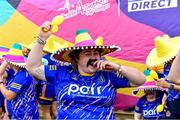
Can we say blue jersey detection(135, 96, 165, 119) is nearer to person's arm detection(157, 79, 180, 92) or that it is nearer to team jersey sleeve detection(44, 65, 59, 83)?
person's arm detection(157, 79, 180, 92)

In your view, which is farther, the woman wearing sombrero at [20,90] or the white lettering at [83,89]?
the woman wearing sombrero at [20,90]

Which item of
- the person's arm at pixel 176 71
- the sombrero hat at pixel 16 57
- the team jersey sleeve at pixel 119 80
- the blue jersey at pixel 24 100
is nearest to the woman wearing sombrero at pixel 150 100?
the blue jersey at pixel 24 100

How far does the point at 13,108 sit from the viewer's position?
169 inches

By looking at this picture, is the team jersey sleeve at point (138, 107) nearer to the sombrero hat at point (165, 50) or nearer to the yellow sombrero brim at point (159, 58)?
the yellow sombrero brim at point (159, 58)

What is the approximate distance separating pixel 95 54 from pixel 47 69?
14.1 inches

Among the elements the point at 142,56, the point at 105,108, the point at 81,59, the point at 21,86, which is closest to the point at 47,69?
the point at 81,59

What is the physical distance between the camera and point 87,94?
9.30ft

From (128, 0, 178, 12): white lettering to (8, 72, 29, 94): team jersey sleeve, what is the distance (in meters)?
1.62

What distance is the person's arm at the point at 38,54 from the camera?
2826mm

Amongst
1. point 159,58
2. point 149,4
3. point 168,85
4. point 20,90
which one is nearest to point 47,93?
point 20,90

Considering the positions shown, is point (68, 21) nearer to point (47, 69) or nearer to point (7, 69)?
point (7, 69)

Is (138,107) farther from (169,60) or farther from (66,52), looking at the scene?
(66,52)

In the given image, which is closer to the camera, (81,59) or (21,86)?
(81,59)

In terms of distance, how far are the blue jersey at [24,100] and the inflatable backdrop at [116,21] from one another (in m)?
1.30
